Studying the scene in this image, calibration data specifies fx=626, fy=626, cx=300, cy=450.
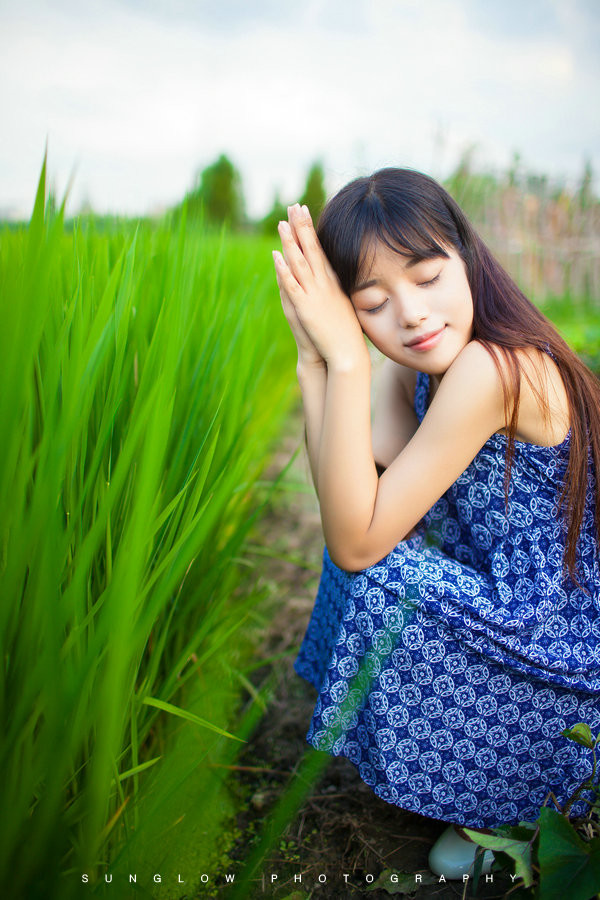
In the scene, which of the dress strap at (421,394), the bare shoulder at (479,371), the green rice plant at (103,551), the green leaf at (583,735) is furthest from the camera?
the dress strap at (421,394)

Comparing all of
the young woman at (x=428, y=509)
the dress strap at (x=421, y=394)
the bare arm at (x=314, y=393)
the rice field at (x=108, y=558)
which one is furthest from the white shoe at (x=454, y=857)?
the dress strap at (x=421, y=394)

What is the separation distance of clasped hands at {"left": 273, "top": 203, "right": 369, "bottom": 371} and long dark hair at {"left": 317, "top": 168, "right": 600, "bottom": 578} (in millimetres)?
31

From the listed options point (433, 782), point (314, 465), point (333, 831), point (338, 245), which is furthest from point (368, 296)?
point (333, 831)

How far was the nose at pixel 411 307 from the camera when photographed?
0.96 metres

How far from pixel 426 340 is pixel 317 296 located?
201mm

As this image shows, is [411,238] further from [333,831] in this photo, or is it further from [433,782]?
[333,831]

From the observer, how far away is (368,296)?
1019 mm

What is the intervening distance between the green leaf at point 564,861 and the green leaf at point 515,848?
0.13 ft

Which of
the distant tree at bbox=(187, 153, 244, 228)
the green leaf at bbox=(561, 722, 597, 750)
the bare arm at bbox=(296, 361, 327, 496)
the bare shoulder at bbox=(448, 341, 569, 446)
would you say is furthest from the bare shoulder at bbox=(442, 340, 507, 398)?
the distant tree at bbox=(187, 153, 244, 228)

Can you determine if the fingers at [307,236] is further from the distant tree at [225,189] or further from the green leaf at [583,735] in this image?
the distant tree at [225,189]

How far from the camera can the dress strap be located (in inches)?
49.4

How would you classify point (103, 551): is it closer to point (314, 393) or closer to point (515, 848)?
point (314, 393)

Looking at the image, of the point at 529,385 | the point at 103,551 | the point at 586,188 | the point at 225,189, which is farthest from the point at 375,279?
the point at 225,189

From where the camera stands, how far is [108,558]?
0.71m
